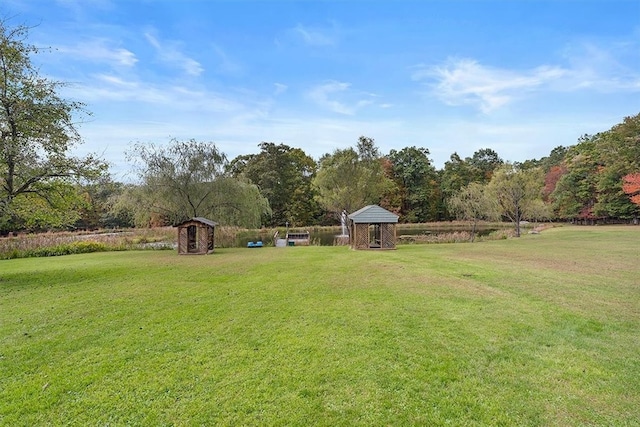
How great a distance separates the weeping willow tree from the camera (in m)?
17.7

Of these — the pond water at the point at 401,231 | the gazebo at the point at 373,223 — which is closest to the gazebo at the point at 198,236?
the gazebo at the point at 373,223

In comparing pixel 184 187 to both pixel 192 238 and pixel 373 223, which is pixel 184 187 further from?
pixel 373 223

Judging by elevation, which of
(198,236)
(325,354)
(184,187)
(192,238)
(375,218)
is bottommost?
(325,354)

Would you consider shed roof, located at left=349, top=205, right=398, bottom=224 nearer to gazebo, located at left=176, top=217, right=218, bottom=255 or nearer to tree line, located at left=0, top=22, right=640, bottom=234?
gazebo, located at left=176, top=217, right=218, bottom=255

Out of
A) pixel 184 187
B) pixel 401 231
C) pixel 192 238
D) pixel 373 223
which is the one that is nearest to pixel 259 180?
pixel 401 231

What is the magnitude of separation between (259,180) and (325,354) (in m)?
37.3

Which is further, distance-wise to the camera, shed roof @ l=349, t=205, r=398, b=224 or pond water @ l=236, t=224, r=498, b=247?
pond water @ l=236, t=224, r=498, b=247

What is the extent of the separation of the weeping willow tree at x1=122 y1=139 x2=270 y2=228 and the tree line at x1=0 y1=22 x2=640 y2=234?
6 cm

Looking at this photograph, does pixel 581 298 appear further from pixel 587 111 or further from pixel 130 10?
pixel 587 111

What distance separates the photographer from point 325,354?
12.1ft

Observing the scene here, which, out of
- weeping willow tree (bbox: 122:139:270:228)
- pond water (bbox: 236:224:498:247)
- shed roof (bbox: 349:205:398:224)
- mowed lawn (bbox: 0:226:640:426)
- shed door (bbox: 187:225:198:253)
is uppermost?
weeping willow tree (bbox: 122:139:270:228)

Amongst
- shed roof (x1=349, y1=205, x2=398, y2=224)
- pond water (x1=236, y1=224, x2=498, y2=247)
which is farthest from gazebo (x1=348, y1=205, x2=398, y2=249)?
pond water (x1=236, y1=224, x2=498, y2=247)

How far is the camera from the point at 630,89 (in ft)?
59.6

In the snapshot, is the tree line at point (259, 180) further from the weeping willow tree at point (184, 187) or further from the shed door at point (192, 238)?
the shed door at point (192, 238)
